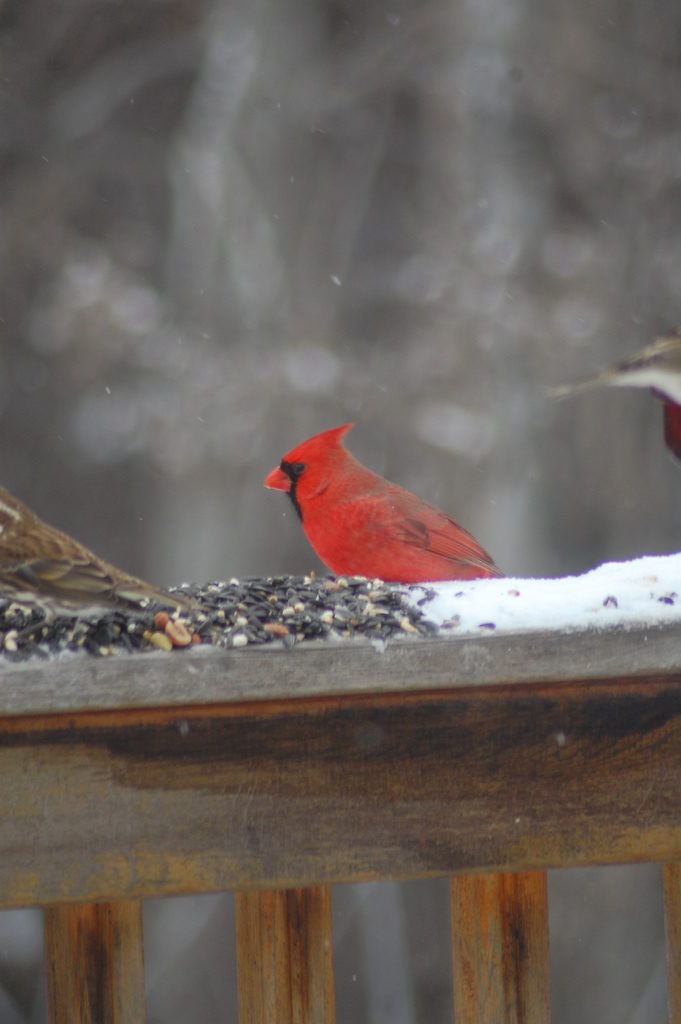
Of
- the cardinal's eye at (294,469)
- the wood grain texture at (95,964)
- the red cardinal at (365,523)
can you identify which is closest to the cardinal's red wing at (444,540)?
the red cardinal at (365,523)

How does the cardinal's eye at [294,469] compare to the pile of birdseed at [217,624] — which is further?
the cardinal's eye at [294,469]

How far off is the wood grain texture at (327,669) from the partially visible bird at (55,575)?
37 centimetres

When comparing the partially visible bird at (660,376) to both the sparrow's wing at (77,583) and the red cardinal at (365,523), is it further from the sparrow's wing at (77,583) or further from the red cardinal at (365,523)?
the sparrow's wing at (77,583)

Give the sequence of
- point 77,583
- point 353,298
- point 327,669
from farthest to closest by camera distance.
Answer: point 353,298
point 77,583
point 327,669

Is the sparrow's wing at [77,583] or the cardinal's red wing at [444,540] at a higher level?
the cardinal's red wing at [444,540]

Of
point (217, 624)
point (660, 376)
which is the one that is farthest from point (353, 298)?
point (217, 624)

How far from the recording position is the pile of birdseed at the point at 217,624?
1.84 m

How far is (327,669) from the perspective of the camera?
1.78 m

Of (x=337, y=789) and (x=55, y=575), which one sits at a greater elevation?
(x=55, y=575)

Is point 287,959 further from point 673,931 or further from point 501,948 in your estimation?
point 673,931

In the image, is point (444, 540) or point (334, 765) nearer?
point (334, 765)

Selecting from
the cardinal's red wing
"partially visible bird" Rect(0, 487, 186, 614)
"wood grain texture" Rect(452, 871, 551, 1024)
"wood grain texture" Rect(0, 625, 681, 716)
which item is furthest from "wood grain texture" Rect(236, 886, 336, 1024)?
the cardinal's red wing

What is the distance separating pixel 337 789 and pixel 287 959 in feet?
1.09

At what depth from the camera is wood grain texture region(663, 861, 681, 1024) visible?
1956 millimetres
